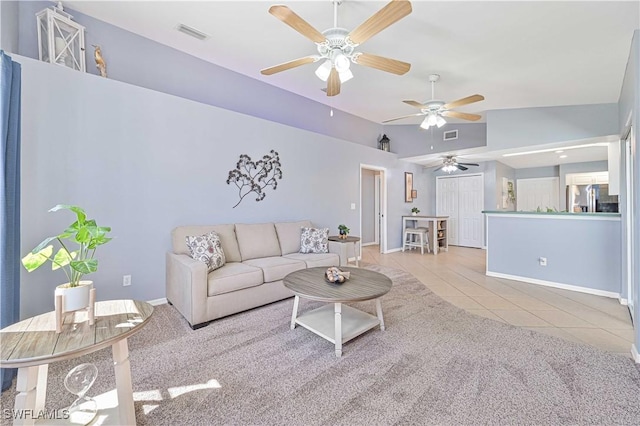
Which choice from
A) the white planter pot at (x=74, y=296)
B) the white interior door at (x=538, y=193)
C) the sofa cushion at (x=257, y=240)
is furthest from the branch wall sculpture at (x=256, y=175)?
the white interior door at (x=538, y=193)

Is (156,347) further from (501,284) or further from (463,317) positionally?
(501,284)

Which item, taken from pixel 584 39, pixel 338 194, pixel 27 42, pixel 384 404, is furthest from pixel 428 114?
pixel 27 42

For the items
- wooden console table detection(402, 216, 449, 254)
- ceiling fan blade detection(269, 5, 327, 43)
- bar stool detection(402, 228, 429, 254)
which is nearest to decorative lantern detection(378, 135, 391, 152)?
wooden console table detection(402, 216, 449, 254)

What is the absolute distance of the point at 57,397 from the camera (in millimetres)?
1683

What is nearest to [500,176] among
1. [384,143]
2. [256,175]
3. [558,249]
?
[384,143]

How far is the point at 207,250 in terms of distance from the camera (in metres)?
3.03

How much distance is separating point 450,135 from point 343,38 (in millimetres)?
5700

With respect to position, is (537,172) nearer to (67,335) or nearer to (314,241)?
(314,241)

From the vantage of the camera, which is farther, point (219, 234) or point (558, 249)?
point (558, 249)

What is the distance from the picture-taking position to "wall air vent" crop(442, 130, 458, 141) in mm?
6938

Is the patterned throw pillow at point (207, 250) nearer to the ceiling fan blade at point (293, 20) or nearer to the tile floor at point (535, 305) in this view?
the ceiling fan blade at point (293, 20)

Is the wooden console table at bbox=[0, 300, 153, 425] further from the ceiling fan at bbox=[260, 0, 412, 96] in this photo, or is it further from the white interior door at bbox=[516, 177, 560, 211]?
the white interior door at bbox=[516, 177, 560, 211]

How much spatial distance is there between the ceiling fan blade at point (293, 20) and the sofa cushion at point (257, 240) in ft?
8.20

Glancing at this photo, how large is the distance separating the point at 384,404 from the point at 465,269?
4183 millimetres
